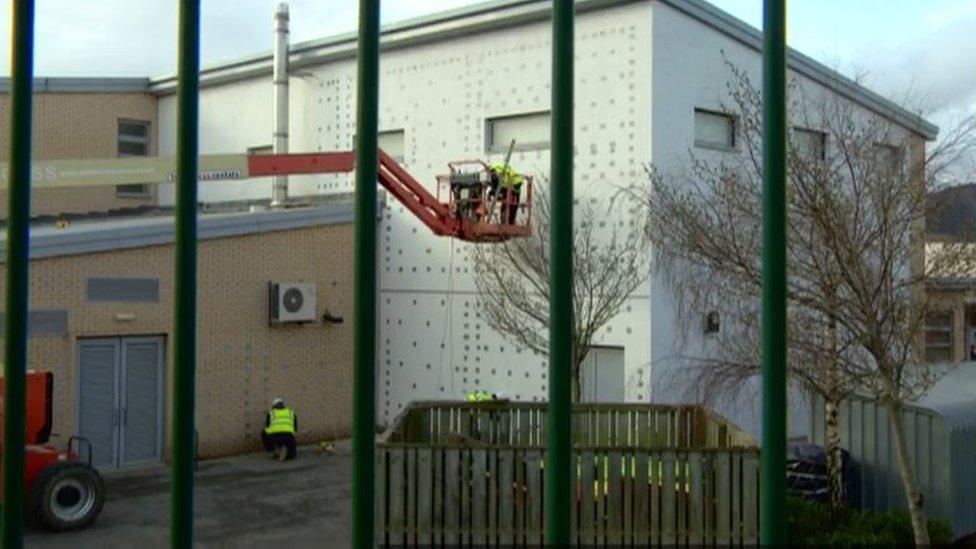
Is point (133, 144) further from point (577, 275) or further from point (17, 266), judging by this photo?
point (17, 266)

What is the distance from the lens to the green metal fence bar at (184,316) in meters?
3.21

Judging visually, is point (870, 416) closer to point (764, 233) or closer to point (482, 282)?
point (482, 282)

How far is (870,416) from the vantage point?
14.7m

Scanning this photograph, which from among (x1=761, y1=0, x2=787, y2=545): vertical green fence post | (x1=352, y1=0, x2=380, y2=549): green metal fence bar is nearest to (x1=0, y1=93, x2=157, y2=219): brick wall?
(x1=352, y1=0, x2=380, y2=549): green metal fence bar

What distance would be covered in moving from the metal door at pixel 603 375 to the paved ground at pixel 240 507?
5.03 meters

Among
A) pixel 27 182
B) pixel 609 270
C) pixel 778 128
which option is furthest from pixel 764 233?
pixel 609 270

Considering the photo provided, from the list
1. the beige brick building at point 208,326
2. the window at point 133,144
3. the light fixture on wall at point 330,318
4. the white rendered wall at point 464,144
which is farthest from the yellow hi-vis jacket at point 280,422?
the window at point 133,144

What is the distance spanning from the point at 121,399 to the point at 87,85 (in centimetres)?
1456

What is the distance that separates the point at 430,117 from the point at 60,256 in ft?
29.2

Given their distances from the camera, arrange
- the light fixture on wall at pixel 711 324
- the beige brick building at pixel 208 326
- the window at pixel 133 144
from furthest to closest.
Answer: the window at pixel 133 144 < the light fixture on wall at pixel 711 324 < the beige brick building at pixel 208 326

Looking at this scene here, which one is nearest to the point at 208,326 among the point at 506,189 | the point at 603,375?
the point at 506,189

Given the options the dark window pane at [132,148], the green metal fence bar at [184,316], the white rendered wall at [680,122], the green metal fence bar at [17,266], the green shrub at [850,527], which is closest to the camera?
the green metal fence bar at [184,316]

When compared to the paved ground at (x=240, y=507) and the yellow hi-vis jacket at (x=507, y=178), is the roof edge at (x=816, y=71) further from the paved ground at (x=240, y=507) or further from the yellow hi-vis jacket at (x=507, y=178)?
the paved ground at (x=240, y=507)

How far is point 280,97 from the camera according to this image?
26766mm
